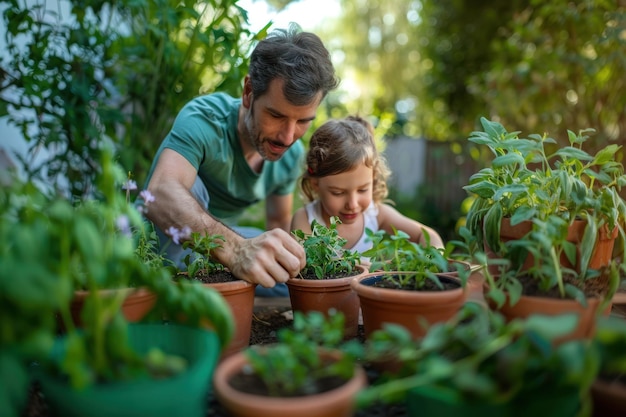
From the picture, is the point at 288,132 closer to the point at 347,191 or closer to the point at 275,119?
the point at 275,119

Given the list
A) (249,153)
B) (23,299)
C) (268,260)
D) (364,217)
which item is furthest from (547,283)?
(249,153)

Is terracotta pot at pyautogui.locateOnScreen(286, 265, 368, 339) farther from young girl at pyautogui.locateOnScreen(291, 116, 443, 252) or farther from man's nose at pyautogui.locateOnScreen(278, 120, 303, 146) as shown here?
man's nose at pyautogui.locateOnScreen(278, 120, 303, 146)

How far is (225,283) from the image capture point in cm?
137

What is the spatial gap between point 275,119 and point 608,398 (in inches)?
63.9

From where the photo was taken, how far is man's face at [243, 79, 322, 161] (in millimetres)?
2133

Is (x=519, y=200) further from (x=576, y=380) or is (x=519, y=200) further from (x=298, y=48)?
(x=298, y=48)

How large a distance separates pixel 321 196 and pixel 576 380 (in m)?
1.68

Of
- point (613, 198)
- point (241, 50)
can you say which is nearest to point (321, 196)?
point (241, 50)

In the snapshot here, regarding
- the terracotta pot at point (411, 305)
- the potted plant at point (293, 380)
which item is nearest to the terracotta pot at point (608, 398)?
the terracotta pot at point (411, 305)

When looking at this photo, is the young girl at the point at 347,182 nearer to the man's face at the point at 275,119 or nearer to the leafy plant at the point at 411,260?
the man's face at the point at 275,119

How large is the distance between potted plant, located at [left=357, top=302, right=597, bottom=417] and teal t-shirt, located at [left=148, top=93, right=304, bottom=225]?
5.20 ft

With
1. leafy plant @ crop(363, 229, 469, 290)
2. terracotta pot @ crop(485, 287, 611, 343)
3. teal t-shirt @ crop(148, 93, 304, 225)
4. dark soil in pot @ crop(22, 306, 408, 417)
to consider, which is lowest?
dark soil in pot @ crop(22, 306, 408, 417)

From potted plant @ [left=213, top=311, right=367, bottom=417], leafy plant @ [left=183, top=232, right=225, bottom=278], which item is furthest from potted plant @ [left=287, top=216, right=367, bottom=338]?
potted plant @ [left=213, top=311, right=367, bottom=417]

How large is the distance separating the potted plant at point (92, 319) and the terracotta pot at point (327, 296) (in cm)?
56
